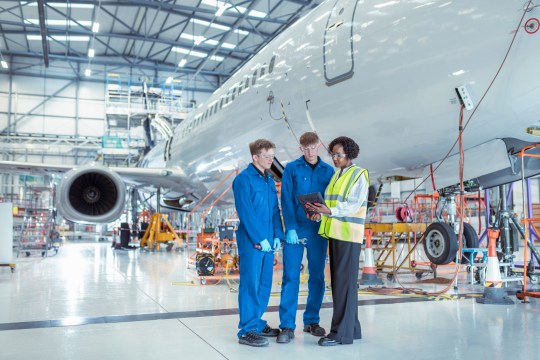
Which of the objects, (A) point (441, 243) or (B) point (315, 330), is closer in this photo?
(B) point (315, 330)

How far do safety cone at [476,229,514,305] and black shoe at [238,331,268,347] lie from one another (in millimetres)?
2795

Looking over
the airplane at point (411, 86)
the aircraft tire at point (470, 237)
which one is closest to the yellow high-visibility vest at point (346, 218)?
the airplane at point (411, 86)

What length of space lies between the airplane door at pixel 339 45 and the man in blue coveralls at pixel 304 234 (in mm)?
1455

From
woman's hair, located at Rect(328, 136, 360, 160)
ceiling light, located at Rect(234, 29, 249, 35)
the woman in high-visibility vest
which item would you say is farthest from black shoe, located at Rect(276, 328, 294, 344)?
ceiling light, located at Rect(234, 29, 249, 35)

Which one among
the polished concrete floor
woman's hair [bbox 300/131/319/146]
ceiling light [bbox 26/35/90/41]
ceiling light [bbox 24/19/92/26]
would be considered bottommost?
the polished concrete floor

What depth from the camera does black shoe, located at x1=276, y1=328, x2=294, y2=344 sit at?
11.5 ft

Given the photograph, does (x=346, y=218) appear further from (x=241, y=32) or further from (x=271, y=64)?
(x=241, y=32)

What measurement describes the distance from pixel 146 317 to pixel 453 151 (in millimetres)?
3252

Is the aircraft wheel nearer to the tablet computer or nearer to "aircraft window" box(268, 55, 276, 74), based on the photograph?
the tablet computer

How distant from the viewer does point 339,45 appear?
5.08m

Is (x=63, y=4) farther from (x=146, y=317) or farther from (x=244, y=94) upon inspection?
(x=146, y=317)

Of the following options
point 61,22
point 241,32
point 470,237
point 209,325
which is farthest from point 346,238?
point 61,22

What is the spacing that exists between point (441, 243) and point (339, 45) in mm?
2396

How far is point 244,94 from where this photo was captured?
25.4ft
